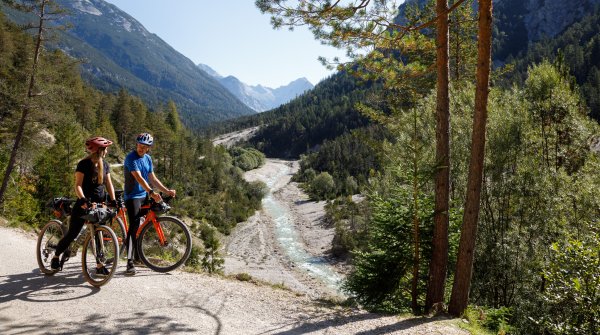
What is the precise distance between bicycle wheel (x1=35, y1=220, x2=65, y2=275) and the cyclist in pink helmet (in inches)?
19.9

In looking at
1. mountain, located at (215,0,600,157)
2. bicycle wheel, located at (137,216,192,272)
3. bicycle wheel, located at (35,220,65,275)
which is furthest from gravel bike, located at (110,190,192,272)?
mountain, located at (215,0,600,157)

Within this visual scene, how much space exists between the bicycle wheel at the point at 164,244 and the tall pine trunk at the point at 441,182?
5302 millimetres

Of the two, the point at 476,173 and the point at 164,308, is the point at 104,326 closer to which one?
the point at 164,308

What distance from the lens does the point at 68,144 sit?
96.2 ft

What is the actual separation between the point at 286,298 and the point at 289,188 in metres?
88.0

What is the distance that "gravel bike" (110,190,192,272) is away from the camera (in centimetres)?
696

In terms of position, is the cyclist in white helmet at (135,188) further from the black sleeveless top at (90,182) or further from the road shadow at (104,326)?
the road shadow at (104,326)

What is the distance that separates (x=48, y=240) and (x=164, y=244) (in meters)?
2.10

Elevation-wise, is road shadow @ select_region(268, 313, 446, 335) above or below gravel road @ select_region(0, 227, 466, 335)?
below

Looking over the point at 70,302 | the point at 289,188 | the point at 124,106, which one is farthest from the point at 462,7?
the point at 289,188

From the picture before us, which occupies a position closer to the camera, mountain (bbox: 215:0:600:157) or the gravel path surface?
the gravel path surface

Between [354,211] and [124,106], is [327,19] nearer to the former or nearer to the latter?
[354,211]

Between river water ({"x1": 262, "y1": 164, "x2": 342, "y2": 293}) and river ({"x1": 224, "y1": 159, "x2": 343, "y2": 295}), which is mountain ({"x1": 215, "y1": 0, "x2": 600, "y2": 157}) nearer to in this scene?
river water ({"x1": 262, "y1": 164, "x2": 342, "y2": 293})

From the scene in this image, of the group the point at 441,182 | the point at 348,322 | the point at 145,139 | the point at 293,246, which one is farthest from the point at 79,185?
Result: the point at 293,246
